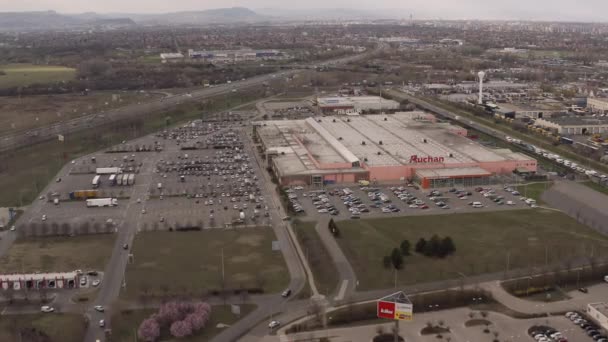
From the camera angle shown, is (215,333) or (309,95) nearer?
(215,333)

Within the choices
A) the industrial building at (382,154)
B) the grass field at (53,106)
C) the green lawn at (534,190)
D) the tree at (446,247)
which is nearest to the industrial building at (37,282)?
the tree at (446,247)

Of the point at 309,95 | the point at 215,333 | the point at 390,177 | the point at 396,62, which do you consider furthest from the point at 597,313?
the point at 396,62

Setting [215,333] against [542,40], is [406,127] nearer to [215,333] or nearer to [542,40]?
[215,333]

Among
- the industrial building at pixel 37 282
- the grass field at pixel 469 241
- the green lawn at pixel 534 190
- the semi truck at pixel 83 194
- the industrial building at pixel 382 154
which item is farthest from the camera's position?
the industrial building at pixel 382 154

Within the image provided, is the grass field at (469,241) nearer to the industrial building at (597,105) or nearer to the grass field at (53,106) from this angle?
the industrial building at (597,105)

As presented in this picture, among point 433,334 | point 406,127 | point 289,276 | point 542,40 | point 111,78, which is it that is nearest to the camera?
point 433,334
